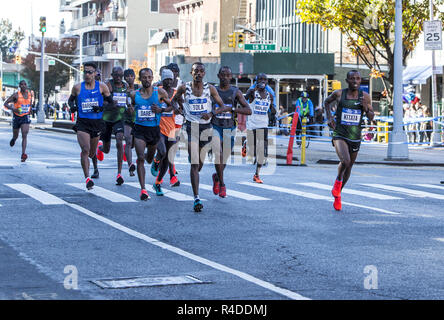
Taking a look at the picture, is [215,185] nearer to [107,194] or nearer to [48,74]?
[107,194]

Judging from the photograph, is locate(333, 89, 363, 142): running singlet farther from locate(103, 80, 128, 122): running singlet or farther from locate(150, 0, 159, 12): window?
locate(150, 0, 159, 12): window

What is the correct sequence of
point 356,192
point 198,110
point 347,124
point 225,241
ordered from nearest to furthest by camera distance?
1. point 225,241
2. point 198,110
3. point 347,124
4. point 356,192

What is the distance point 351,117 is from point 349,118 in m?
0.03

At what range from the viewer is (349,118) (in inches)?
546

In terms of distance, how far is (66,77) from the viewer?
326ft

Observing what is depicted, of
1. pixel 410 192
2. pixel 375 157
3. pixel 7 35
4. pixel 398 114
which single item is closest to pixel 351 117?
pixel 410 192

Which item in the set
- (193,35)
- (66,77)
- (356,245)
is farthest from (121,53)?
(356,245)

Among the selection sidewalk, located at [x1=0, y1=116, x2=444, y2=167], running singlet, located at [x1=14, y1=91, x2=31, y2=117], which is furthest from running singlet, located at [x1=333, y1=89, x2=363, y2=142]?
running singlet, located at [x1=14, y1=91, x2=31, y2=117]

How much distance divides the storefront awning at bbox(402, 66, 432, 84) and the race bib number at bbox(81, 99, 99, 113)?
28.4 meters

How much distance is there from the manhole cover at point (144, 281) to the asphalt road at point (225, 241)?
33 millimetres

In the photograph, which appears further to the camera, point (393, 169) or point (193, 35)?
point (193, 35)
